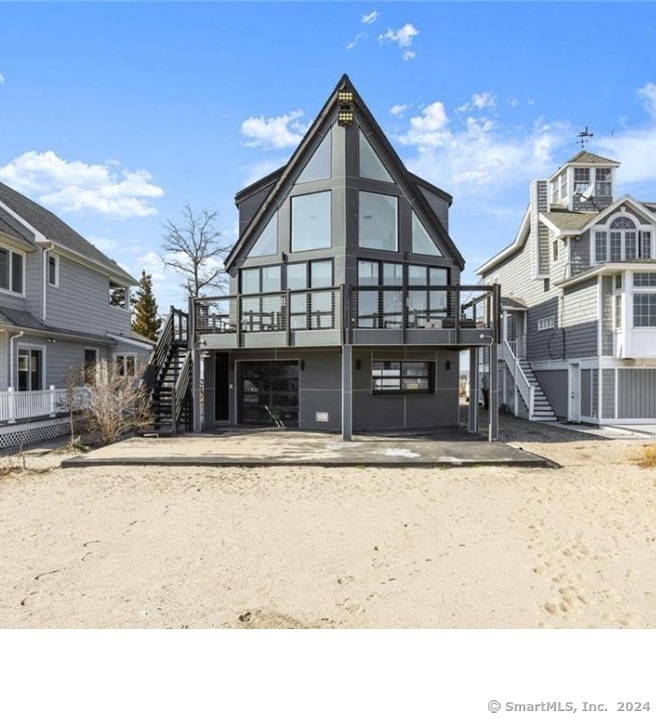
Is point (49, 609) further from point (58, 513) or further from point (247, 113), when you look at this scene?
point (247, 113)

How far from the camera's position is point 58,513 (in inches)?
269

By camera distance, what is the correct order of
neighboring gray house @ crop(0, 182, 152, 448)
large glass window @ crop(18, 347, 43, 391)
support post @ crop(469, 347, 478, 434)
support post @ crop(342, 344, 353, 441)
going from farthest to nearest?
large glass window @ crop(18, 347, 43, 391) → support post @ crop(469, 347, 478, 434) → neighboring gray house @ crop(0, 182, 152, 448) → support post @ crop(342, 344, 353, 441)

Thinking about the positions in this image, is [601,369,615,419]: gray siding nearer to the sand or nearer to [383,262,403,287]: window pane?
the sand

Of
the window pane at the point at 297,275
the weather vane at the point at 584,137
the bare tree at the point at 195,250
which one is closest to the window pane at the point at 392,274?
the window pane at the point at 297,275

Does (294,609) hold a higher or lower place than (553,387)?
lower

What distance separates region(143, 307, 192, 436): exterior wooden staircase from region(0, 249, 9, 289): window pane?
5.25 metres

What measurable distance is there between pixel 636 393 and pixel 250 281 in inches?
574

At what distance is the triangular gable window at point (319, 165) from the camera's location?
45.6 ft

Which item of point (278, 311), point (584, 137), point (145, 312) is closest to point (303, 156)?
point (278, 311)

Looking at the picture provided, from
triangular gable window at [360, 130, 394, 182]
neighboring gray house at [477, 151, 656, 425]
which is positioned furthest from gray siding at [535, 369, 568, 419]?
triangular gable window at [360, 130, 394, 182]

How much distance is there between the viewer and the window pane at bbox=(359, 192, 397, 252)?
45.4ft

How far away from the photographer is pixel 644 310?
1532 cm
